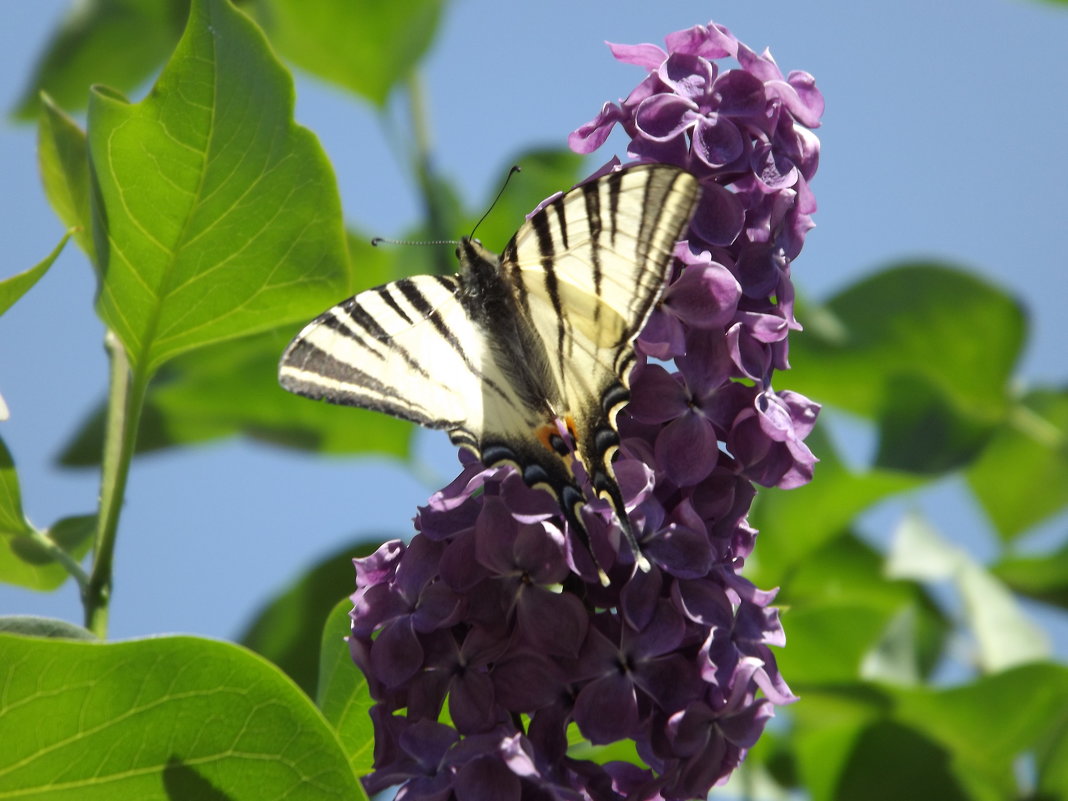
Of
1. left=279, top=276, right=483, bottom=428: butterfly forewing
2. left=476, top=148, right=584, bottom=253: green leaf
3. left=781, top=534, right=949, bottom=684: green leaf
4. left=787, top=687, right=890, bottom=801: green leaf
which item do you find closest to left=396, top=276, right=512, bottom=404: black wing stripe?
left=279, top=276, right=483, bottom=428: butterfly forewing

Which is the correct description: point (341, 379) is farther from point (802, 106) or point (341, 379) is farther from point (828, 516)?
point (828, 516)

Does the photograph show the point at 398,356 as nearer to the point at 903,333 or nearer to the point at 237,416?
the point at 237,416

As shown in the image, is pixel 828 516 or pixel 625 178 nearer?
pixel 625 178

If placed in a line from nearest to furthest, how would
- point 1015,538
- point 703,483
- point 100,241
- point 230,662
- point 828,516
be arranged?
1. point 230,662
2. point 703,483
3. point 100,241
4. point 828,516
5. point 1015,538

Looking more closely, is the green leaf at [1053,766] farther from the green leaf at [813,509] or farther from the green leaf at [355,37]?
the green leaf at [355,37]

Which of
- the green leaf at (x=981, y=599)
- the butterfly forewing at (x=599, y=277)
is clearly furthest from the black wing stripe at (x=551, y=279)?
the green leaf at (x=981, y=599)

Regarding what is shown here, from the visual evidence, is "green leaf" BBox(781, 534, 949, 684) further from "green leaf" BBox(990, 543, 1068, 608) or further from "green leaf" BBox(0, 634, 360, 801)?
"green leaf" BBox(0, 634, 360, 801)

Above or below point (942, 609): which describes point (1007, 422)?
above

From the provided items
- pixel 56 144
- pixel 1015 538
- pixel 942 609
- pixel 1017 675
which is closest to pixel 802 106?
pixel 56 144
